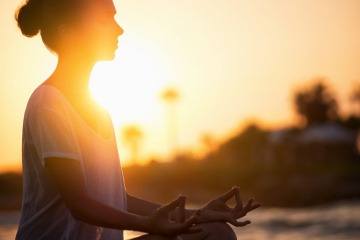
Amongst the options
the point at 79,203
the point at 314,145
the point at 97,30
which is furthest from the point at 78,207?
the point at 314,145

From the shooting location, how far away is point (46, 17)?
2705 millimetres

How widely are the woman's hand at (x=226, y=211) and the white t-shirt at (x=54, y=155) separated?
1.18 feet

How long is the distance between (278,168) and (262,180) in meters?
3.49

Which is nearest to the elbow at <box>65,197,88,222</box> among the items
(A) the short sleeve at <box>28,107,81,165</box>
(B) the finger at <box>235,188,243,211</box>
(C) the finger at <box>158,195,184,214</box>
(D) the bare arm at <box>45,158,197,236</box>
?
(D) the bare arm at <box>45,158,197,236</box>

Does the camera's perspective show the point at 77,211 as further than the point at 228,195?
No

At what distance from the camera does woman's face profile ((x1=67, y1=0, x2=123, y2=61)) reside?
107 inches

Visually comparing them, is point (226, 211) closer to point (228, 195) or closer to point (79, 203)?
point (228, 195)

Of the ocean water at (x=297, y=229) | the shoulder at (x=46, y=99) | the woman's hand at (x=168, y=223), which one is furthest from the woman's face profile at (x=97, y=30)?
the ocean water at (x=297, y=229)

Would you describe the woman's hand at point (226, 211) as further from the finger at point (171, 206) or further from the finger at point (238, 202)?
the finger at point (171, 206)

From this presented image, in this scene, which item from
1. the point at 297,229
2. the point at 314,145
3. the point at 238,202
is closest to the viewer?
the point at 238,202

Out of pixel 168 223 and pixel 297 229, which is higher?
pixel 168 223

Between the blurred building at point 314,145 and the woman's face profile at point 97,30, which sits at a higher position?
the woman's face profile at point 97,30

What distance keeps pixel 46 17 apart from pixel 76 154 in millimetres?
548

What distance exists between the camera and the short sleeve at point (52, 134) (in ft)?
7.99
